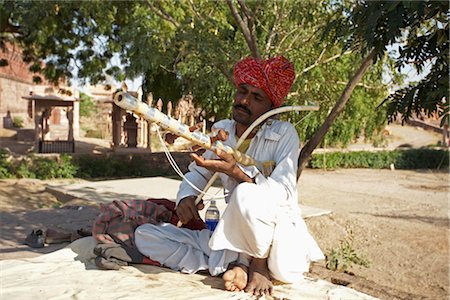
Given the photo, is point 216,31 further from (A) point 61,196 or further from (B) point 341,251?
(A) point 61,196

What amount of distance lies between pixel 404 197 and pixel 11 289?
11.8 m

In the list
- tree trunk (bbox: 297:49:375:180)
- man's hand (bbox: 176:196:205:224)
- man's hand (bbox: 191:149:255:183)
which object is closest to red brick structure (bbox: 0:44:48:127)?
tree trunk (bbox: 297:49:375:180)

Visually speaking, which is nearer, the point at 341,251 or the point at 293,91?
the point at 341,251

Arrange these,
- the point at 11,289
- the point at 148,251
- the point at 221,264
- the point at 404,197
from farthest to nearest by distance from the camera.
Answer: the point at 404,197 < the point at 148,251 < the point at 221,264 < the point at 11,289

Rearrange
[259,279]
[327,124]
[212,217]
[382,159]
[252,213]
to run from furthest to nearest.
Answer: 1. [382,159]
2. [327,124]
3. [212,217]
4. [259,279]
5. [252,213]

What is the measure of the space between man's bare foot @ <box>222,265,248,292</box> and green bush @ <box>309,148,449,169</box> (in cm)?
1734

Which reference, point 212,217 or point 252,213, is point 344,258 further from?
point 252,213

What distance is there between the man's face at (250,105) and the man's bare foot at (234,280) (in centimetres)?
87

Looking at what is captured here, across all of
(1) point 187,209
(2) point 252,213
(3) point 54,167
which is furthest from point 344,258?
(3) point 54,167

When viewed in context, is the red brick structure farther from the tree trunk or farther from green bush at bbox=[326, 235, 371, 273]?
the tree trunk

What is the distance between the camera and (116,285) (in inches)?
93.4

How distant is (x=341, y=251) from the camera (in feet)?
20.1

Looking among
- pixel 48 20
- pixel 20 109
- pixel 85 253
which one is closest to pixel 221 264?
pixel 85 253

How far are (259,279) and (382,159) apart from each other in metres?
20.4
